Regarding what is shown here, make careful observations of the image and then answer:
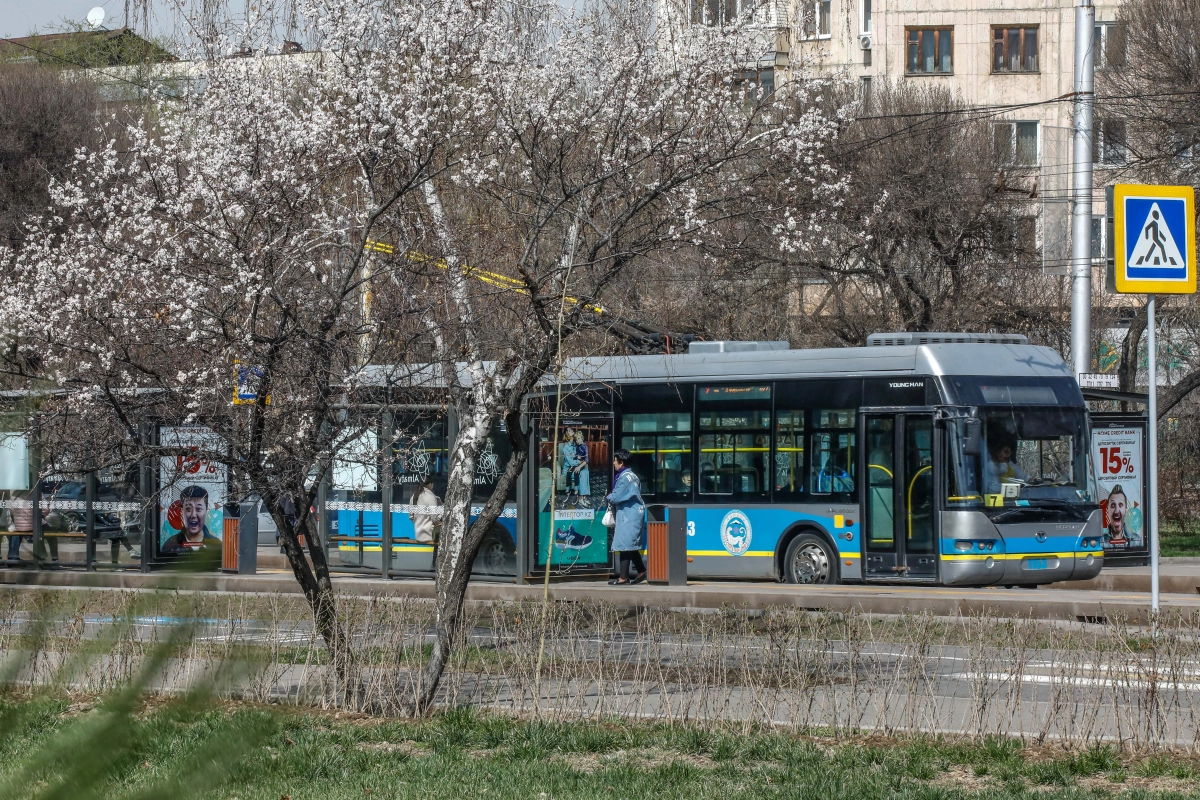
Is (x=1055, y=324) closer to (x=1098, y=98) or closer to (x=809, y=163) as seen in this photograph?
(x=1098, y=98)

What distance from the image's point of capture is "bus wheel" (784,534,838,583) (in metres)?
19.3

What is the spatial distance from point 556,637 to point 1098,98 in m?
21.5

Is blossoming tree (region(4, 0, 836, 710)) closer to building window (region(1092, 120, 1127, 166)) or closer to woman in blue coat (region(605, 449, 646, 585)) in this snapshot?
woman in blue coat (region(605, 449, 646, 585))

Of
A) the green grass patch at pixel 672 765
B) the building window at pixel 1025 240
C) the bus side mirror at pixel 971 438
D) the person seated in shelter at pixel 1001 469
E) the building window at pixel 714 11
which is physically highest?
the building window at pixel 714 11

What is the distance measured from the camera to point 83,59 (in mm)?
31906

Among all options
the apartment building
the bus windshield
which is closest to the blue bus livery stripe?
the bus windshield

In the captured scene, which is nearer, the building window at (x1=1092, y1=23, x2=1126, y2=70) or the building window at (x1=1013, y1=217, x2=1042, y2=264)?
the building window at (x1=1092, y1=23, x2=1126, y2=70)

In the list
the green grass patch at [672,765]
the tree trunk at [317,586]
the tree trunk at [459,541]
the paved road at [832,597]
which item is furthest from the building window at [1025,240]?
the green grass patch at [672,765]

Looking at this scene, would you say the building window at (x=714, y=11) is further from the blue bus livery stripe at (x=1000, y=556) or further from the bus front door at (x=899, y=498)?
the blue bus livery stripe at (x=1000, y=556)

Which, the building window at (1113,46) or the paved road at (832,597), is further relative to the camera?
the building window at (1113,46)

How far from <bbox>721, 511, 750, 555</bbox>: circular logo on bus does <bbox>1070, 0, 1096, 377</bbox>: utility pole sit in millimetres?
6091

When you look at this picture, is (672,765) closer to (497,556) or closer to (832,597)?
(832,597)

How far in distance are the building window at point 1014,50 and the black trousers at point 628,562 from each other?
3366 centimetres

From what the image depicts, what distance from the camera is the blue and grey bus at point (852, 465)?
60.4ft
